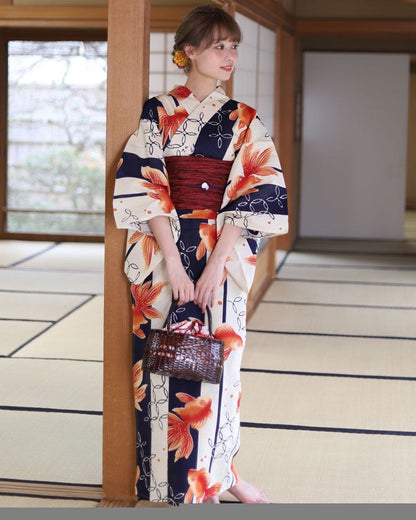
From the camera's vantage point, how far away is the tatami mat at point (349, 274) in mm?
6441

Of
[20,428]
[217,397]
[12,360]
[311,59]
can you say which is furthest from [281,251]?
[217,397]

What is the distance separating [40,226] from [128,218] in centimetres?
634

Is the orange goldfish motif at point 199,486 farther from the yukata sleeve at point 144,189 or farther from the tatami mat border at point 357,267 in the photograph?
the tatami mat border at point 357,267

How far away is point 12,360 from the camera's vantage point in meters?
4.07

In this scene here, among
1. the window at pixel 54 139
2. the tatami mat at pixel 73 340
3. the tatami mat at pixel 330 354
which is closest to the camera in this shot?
the tatami mat at pixel 330 354

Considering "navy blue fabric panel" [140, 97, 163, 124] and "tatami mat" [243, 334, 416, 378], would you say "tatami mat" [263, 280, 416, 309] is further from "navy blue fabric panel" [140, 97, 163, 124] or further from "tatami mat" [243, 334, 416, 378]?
"navy blue fabric panel" [140, 97, 163, 124]

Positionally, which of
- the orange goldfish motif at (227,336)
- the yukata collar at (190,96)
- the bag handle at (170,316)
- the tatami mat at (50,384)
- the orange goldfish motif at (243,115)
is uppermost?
the yukata collar at (190,96)

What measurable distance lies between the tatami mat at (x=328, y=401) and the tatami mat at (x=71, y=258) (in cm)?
327

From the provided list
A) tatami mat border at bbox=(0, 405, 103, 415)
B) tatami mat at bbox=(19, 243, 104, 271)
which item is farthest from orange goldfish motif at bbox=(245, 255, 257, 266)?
tatami mat at bbox=(19, 243, 104, 271)

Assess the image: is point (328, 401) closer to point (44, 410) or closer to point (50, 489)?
point (44, 410)

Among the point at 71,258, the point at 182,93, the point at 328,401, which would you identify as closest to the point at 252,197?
the point at 182,93

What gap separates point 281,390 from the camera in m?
3.68

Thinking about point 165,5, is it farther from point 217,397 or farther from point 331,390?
point 217,397

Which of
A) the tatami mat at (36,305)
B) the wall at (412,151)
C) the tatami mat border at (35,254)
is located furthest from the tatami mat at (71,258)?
the wall at (412,151)
